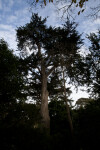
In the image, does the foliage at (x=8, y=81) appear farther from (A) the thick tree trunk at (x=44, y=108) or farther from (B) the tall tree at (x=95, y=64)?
(B) the tall tree at (x=95, y=64)

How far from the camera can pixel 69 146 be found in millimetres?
3518

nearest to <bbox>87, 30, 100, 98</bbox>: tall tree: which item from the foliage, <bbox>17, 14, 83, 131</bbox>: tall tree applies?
<bbox>17, 14, 83, 131</bbox>: tall tree

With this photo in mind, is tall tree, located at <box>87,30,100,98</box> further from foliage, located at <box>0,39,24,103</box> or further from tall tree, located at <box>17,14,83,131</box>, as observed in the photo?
foliage, located at <box>0,39,24,103</box>

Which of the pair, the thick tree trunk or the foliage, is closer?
the foliage

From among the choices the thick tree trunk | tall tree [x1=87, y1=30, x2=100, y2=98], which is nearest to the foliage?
the thick tree trunk

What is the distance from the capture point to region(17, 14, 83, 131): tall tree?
33.3 feet

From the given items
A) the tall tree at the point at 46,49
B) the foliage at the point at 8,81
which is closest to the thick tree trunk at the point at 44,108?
the tall tree at the point at 46,49

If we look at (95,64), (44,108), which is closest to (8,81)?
(44,108)

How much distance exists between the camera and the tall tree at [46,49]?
33.3ft

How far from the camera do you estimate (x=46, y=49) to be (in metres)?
11.7

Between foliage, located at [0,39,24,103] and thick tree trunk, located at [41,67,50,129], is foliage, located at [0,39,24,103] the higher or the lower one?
the higher one

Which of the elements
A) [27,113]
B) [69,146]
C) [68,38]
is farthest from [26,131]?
[68,38]

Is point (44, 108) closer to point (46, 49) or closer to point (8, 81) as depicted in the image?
point (8, 81)

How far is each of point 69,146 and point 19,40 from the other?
42.1 feet
